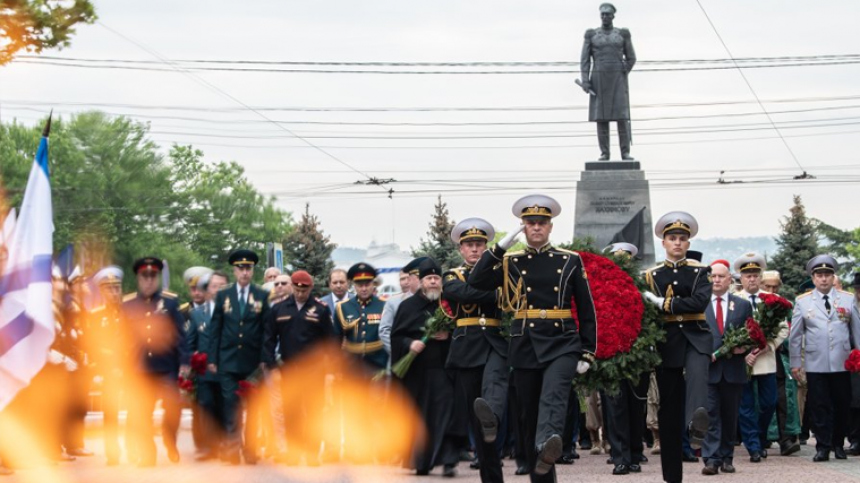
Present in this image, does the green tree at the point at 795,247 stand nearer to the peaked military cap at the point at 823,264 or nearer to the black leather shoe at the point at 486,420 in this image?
the peaked military cap at the point at 823,264

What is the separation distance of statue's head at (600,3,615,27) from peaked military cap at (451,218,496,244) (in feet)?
43.1

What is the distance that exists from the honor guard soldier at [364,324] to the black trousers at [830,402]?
4.66m

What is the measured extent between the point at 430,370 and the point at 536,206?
184 inches

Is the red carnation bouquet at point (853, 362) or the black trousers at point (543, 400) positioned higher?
the red carnation bouquet at point (853, 362)

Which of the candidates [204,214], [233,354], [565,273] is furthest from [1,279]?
[204,214]

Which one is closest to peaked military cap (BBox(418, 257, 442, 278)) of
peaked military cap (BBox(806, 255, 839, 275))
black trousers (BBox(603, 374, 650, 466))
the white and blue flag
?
black trousers (BBox(603, 374, 650, 466))

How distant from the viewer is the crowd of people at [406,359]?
14242mm

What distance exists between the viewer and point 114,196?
68438mm

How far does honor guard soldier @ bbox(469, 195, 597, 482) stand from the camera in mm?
11680

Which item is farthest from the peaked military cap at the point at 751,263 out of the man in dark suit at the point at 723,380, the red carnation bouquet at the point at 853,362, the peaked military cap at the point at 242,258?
the peaked military cap at the point at 242,258

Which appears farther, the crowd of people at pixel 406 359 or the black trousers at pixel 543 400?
the crowd of people at pixel 406 359

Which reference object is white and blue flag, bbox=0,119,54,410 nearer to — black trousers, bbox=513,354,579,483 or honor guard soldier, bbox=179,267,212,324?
black trousers, bbox=513,354,579,483

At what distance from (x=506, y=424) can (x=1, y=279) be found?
1013 centimetres

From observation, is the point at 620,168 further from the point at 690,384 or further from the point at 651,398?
the point at 690,384
